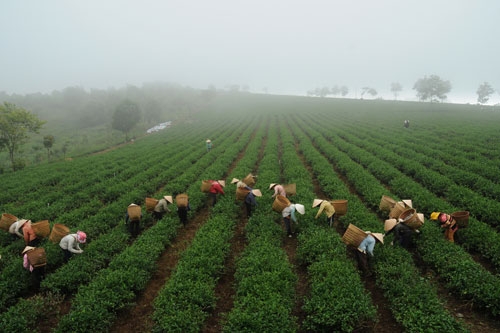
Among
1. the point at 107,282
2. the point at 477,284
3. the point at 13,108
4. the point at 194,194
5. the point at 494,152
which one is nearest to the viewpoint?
the point at 477,284

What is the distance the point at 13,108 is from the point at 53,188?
57.2ft

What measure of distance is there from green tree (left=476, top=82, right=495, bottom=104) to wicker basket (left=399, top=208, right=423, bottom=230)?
116418mm

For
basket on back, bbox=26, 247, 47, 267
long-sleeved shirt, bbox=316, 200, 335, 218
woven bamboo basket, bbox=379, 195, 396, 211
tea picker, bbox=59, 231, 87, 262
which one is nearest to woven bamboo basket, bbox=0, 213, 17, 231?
tea picker, bbox=59, 231, 87, 262

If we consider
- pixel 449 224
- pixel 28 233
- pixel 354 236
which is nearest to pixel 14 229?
pixel 28 233

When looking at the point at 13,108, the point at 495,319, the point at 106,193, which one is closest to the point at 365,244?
the point at 495,319

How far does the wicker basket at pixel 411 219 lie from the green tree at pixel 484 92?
382 ft

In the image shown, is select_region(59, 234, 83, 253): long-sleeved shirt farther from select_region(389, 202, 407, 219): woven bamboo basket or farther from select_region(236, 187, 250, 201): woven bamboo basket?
select_region(389, 202, 407, 219): woven bamboo basket

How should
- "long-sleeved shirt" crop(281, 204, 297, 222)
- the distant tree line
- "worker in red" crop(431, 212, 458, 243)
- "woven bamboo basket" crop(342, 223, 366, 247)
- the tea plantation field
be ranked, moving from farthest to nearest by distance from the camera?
1. the distant tree line
2. "long-sleeved shirt" crop(281, 204, 297, 222)
3. "worker in red" crop(431, 212, 458, 243)
4. "woven bamboo basket" crop(342, 223, 366, 247)
5. the tea plantation field

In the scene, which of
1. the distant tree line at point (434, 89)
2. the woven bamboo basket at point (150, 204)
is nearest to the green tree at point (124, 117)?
the woven bamboo basket at point (150, 204)

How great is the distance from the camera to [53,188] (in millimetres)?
17078

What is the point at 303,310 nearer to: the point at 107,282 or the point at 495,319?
the point at 495,319

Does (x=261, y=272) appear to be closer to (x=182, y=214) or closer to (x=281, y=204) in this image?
(x=281, y=204)

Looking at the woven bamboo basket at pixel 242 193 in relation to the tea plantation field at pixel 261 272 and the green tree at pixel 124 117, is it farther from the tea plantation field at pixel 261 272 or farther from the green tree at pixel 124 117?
→ the green tree at pixel 124 117

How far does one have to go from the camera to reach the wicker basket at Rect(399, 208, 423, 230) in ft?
27.4
